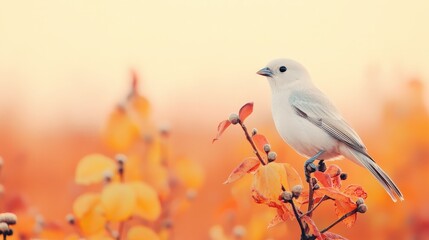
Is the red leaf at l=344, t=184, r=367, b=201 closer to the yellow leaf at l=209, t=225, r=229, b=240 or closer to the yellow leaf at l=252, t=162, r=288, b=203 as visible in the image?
the yellow leaf at l=252, t=162, r=288, b=203

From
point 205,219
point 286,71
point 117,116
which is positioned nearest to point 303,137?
point 286,71

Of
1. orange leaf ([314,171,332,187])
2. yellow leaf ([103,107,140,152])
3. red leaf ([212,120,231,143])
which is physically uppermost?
yellow leaf ([103,107,140,152])

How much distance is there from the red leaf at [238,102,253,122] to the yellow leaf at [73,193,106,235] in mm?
284

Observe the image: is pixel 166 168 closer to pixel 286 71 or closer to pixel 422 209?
pixel 286 71

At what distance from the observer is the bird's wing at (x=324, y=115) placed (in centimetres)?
100

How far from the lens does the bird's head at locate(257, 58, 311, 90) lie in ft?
3.60

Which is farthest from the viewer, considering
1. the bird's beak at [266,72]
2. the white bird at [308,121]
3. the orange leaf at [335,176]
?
the bird's beak at [266,72]

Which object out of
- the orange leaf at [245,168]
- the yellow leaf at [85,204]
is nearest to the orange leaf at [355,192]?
the orange leaf at [245,168]

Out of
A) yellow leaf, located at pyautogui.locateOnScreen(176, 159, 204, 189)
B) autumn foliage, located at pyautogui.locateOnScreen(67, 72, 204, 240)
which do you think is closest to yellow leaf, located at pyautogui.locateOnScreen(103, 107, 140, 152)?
autumn foliage, located at pyautogui.locateOnScreen(67, 72, 204, 240)

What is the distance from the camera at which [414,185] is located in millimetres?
1529

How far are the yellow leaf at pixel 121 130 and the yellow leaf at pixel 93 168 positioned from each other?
84mm

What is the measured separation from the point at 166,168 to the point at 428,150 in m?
0.77

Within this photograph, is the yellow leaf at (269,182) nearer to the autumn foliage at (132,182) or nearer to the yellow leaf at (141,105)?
the autumn foliage at (132,182)

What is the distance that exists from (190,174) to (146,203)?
217 mm
